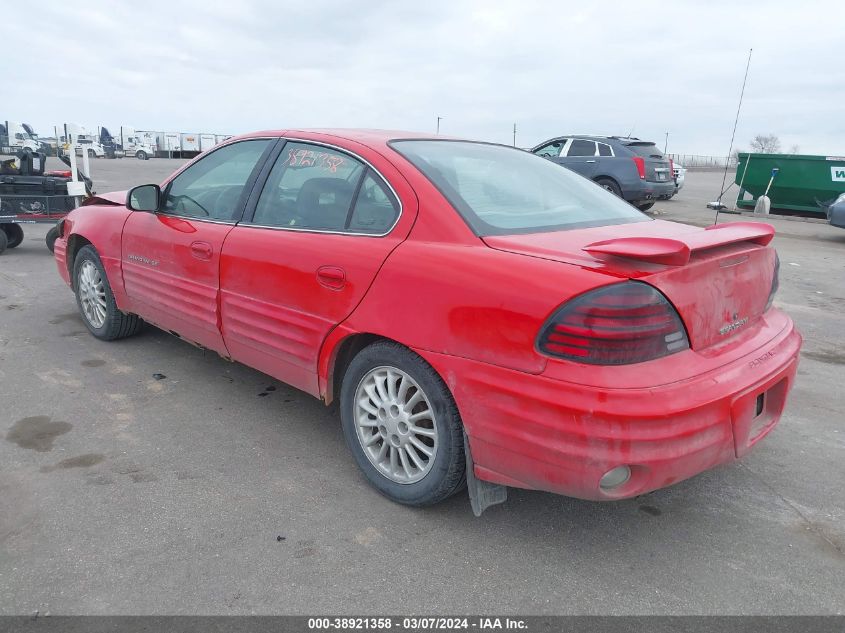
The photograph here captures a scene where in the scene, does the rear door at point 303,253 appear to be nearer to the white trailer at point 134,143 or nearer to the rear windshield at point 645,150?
the rear windshield at point 645,150

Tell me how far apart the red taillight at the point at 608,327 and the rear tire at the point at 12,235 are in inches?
350

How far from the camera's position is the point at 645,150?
1428cm

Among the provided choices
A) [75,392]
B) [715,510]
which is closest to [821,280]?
[715,510]

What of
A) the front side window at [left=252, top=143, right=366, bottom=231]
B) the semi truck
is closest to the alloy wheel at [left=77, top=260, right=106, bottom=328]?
the front side window at [left=252, top=143, right=366, bottom=231]

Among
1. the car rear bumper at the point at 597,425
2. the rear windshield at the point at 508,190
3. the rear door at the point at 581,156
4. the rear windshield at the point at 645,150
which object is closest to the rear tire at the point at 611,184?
the rear door at the point at 581,156

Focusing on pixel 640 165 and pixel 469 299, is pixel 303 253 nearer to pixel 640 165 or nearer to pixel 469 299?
pixel 469 299

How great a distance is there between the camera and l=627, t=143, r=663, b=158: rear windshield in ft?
46.2

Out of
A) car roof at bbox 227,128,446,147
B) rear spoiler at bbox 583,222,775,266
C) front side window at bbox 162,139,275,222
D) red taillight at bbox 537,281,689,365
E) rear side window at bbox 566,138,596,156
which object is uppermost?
rear side window at bbox 566,138,596,156

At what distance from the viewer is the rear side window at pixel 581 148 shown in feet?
46.8

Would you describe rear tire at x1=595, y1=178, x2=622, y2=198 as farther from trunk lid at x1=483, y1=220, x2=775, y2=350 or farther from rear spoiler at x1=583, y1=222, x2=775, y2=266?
rear spoiler at x1=583, y1=222, x2=775, y2=266

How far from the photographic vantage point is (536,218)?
2.91 meters

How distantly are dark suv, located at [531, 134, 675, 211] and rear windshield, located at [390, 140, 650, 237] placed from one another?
10.7 meters

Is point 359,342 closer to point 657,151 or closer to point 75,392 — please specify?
point 75,392

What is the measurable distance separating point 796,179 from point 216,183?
14.3 meters
